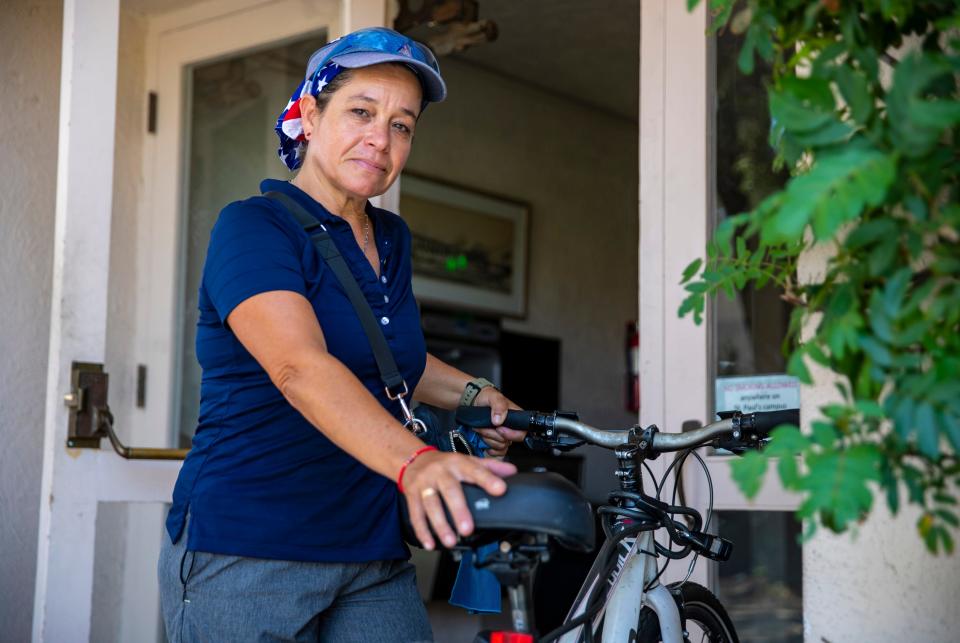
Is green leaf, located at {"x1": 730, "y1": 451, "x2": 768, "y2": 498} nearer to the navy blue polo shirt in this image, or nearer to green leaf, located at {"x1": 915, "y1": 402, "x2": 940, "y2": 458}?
green leaf, located at {"x1": 915, "y1": 402, "x2": 940, "y2": 458}

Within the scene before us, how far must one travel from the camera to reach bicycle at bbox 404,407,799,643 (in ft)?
4.56

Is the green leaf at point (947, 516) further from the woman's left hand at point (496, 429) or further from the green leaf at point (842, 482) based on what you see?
the woman's left hand at point (496, 429)

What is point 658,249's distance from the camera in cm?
286

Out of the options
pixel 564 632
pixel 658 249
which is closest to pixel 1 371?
pixel 658 249

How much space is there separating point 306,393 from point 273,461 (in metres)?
0.33

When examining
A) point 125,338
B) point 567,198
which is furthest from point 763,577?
point 567,198

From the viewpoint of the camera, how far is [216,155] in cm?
409

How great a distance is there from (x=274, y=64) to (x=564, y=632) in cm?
268

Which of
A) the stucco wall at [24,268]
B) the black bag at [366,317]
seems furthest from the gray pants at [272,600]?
the stucco wall at [24,268]

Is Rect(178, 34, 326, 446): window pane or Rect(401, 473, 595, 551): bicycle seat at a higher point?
Rect(178, 34, 326, 446): window pane

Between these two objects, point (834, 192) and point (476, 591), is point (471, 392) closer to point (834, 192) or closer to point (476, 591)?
point (476, 591)

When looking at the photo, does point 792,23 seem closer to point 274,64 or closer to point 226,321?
point 226,321

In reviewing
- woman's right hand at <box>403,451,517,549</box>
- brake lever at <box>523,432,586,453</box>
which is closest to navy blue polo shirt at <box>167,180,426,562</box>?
brake lever at <box>523,432,586,453</box>

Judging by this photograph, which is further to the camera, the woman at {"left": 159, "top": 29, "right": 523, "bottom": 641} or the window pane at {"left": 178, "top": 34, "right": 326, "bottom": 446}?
the window pane at {"left": 178, "top": 34, "right": 326, "bottom": 446}
